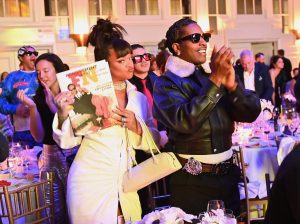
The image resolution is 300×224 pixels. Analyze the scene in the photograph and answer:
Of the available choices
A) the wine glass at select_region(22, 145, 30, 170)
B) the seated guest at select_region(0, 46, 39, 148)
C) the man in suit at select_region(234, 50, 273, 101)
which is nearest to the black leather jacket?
the wine glass at select_region(22, 145, 30, 170)

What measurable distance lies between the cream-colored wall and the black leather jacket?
27.9 ft

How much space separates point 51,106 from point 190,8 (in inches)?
365

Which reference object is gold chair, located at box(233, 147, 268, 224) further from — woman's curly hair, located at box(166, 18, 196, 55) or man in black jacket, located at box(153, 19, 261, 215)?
woman's curly hair, located at box(166, 18, 196, 55)

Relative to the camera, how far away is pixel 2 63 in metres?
10.6

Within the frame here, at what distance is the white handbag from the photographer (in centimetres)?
254

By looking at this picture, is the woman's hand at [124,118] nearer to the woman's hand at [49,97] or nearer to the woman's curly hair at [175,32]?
the woman's curly hair at [175,32]

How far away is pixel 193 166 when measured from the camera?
8.39ft

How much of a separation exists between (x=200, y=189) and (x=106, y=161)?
1.77ft

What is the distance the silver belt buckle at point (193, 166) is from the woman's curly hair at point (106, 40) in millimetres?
709

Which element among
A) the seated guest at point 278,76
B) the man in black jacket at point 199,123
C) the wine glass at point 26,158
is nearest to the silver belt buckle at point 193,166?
the man in black jacket at point 199,123

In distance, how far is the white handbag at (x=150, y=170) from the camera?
254 centimetres

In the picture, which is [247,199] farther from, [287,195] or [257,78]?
[257,78]

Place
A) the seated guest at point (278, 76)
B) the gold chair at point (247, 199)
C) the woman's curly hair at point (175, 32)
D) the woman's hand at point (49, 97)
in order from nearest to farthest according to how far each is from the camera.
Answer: the woman's curly hair at point (175, 32) < the woman's hand at point (49, 97) < the gold chair at point (247, 199) < the seated guest at point (278, 76)

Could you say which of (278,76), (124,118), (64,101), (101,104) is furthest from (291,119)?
(278,76)
